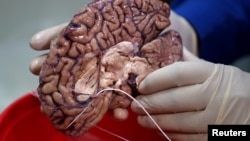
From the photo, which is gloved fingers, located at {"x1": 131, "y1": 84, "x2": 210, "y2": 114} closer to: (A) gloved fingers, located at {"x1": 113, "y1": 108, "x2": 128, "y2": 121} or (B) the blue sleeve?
(A) gloved fingers, located at {"x1": 113, "y1": 108, "x2": 128, "y2": 121}

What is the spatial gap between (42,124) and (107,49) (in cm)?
30

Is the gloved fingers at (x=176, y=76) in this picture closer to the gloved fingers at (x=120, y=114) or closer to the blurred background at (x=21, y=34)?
the gloved fingers at (x=120, y=114)

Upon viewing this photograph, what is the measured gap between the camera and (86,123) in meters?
0.76

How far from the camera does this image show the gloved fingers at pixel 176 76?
31.1 inches

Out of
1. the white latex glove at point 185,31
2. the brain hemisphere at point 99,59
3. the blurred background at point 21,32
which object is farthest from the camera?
the blurred background at point 21,32

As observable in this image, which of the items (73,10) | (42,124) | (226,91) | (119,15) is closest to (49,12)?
(73,10)

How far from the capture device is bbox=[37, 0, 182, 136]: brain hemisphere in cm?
71

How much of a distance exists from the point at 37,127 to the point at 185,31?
56cm

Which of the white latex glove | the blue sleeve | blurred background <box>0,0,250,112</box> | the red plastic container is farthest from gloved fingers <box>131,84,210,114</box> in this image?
blurred background <box>0,0,250,112</box>

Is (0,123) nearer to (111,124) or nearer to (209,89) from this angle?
(111,124)

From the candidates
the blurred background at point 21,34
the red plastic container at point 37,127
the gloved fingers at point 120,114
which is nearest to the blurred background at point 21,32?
the blurred background at point 21,34

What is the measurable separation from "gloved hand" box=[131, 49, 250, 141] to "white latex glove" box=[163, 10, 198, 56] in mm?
353

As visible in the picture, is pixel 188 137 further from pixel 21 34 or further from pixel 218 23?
pixel 21 34

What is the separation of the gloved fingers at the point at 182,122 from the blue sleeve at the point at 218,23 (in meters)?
0.50
